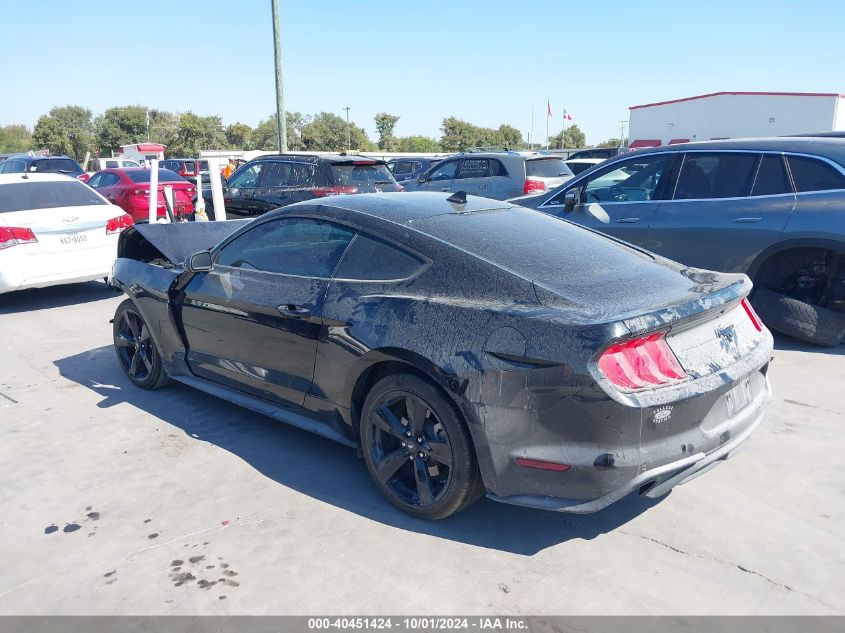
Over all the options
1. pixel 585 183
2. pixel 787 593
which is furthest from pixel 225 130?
pixel 787 593

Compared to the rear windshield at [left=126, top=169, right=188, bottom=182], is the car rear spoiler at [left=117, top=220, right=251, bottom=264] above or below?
below

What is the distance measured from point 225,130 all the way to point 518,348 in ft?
246

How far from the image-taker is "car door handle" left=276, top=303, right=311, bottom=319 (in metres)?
3.92

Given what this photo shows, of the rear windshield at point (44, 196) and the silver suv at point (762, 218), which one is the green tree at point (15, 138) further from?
the silver suv at point (762, 218)

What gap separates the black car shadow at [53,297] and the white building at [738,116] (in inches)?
1654

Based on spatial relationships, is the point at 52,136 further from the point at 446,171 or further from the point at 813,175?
the point at 813,175

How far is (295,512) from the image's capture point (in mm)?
3674

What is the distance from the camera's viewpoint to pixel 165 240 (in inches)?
219

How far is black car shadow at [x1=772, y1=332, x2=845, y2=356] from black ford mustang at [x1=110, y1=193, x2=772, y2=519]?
3046mm

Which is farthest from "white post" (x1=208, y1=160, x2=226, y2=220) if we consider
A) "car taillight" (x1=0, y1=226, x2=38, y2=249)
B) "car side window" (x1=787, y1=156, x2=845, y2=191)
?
"car side window" (x1=787, y1=156, x2=845, y2=191)

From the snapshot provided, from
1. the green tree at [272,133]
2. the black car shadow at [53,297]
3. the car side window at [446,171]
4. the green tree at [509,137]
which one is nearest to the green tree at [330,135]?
the green tree at [272,133]

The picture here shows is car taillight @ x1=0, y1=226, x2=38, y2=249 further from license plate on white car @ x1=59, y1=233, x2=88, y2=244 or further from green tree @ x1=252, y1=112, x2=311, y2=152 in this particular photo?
green tree @ x1=252, y1=112, x2=311, y2=152

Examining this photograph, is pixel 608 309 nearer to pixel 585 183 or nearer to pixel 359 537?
pixel 359 537

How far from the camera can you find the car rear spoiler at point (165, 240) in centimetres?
548
